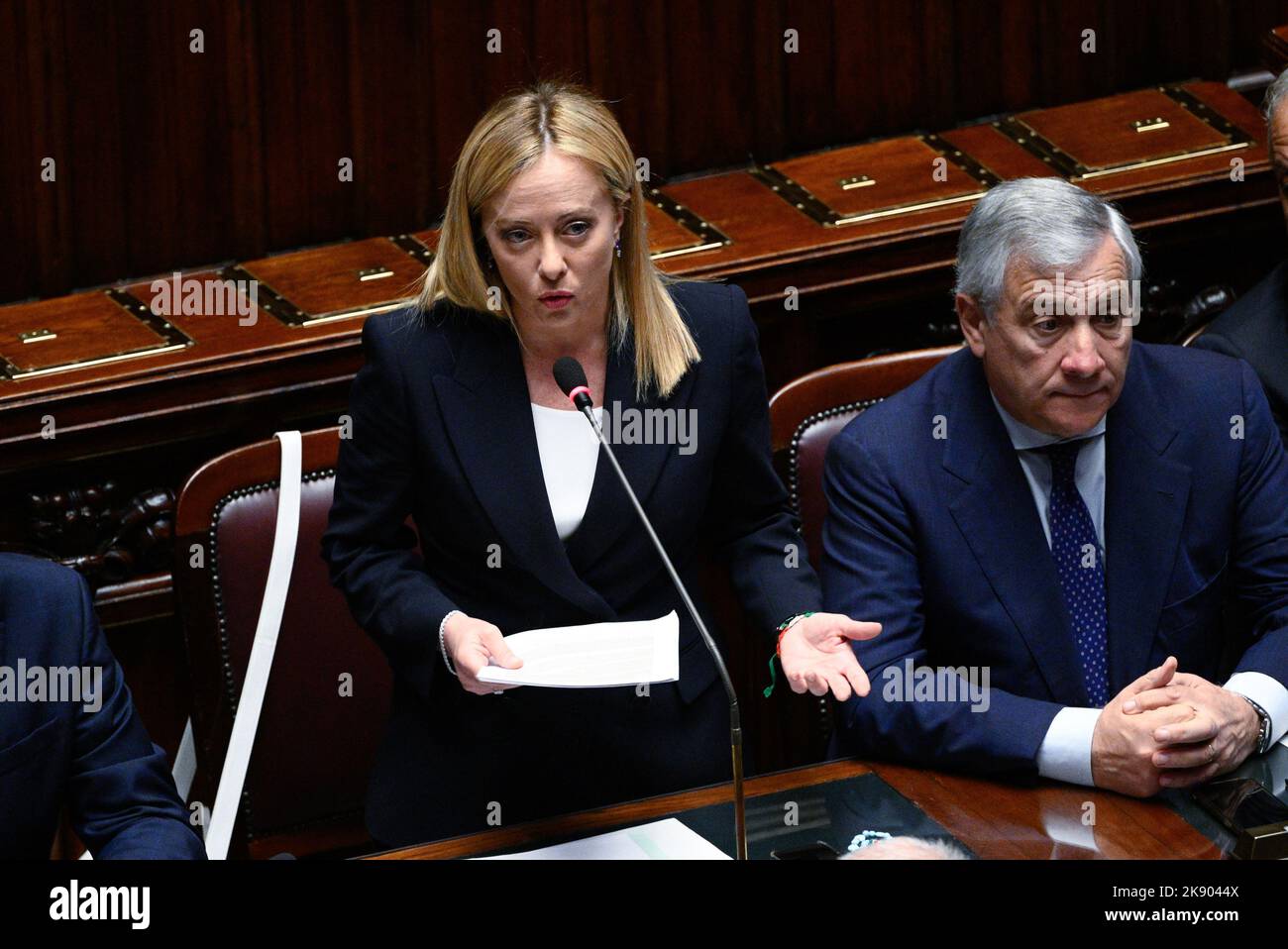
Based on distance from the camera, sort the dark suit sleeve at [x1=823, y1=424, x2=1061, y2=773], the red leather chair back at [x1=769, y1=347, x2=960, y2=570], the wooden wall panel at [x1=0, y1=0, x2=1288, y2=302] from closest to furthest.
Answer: the dark suit sleeve at [x1=823, y1=424, x2=1061, y2=773], the red leather chair back at [x1=769, y1=347, x2=960, y2=570], the wooden wall panel at [x1=0, y1=0, x2=1288, y2=302]

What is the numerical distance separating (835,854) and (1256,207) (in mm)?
2307

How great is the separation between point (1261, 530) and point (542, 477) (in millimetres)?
1011

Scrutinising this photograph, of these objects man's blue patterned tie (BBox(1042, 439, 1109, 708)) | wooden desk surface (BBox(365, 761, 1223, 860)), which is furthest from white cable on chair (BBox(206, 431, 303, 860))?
man's blue patterned tie (BBox(1042, 439, 1109, 708))

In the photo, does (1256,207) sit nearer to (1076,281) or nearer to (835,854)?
(1076,281)

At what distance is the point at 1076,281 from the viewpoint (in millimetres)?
2562

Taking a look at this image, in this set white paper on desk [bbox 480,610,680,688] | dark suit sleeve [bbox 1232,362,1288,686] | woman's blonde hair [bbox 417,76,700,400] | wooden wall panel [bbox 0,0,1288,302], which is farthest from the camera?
wooden wall panel [bbox 0,0,1288,302]

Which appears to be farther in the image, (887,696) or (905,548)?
(905,548)

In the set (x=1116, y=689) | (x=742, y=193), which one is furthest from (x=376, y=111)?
(x=1116, y=689)

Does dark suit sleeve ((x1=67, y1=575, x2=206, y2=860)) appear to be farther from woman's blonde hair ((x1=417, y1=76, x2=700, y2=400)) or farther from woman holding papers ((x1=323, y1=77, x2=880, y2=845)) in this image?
woman's blonde hair ((x1=417, y1=76, x2=700, y2=400))

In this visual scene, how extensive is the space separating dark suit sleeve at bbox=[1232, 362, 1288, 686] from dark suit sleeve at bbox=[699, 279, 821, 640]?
609 mm

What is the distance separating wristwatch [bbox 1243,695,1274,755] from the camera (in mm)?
2426

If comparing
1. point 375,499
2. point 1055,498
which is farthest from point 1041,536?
point 375,499

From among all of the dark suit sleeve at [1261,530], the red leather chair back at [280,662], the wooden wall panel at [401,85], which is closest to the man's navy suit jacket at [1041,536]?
the dark suit sleeve at [1261,530]

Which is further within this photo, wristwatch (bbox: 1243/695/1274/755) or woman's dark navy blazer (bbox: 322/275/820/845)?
woman's dark navy blazer (bbox: 322/275/820/845)
